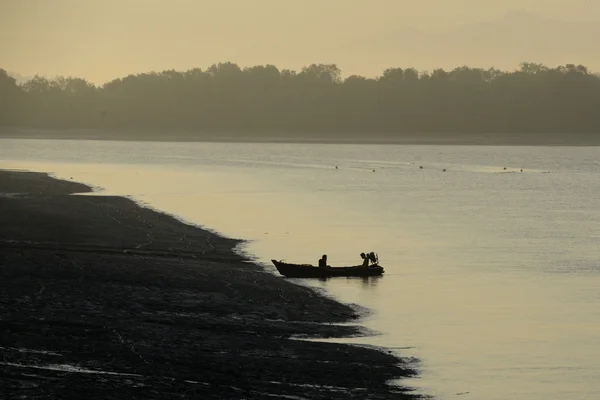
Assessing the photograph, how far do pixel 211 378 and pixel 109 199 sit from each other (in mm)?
62323

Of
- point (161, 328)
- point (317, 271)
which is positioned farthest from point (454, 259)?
point (161, 328)

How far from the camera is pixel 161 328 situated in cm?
3172

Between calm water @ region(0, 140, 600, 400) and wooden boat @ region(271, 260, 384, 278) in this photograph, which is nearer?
calm water @ region(0, 140, 600, 400)

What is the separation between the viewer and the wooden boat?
46.8 meters

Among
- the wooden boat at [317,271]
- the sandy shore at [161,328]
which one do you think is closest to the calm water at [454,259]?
the wooden boat at [317,271]

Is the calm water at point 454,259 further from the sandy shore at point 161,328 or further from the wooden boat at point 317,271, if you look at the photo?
the sandy shore at point 161,328

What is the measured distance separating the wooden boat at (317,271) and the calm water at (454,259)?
2.44ft

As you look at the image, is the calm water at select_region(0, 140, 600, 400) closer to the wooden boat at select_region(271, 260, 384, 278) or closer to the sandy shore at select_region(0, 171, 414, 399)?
the wooden boat at select_region(271, 260, 384, 278)

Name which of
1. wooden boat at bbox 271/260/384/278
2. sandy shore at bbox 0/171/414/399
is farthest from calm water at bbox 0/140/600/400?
sandy shore at bbox 0/171/414/399

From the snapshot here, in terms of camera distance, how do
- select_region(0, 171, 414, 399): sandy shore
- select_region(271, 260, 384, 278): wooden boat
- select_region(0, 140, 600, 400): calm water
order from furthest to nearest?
select_region(271, 260, 384, 278): wooden boat, select_region(0, 140, 600, 400): calm water, select_region(0, 171, 414, 399): sandy shore

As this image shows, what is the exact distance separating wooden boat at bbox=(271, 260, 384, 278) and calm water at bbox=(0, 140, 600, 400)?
0.74 meters

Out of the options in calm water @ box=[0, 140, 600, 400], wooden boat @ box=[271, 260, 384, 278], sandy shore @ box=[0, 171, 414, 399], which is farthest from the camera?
wooden boat @ box=[271, 260, 384, 278]

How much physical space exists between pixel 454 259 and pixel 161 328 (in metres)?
31.2

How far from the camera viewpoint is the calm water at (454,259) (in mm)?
32469
